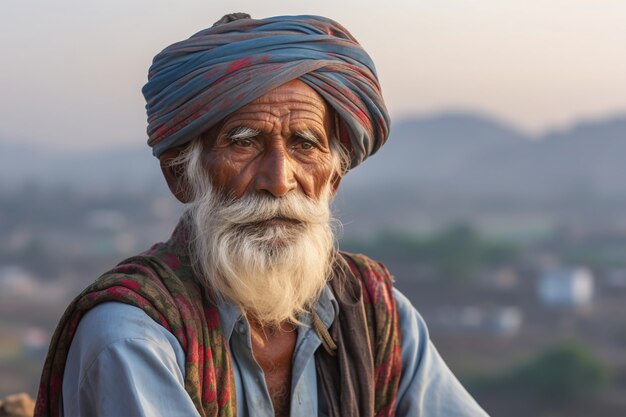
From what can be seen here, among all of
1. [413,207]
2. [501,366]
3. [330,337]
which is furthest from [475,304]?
[330,337]

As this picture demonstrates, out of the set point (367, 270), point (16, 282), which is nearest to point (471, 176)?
point (16, 282)

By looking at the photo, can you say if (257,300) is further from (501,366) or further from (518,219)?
(518,219)

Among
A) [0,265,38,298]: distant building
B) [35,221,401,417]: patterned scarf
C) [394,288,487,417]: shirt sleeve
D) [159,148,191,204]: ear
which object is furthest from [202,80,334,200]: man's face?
[0,265,38,298]: distant building

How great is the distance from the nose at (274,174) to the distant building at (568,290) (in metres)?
48.5

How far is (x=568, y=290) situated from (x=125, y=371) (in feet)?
162

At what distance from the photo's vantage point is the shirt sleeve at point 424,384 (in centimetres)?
295

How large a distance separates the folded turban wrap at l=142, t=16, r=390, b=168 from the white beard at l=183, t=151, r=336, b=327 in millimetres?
205

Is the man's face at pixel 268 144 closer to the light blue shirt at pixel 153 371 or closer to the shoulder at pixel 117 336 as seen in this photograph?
the light blue shirt at pixel 153 371

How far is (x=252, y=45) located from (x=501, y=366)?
4307 cm

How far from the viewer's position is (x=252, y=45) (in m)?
2.75

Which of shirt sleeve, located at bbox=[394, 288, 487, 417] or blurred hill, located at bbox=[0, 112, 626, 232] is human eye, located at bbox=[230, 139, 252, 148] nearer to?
shirt sleeve, located at bbox=[394, 288, 487, 417]

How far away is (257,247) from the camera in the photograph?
2736mm

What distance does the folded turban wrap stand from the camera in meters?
2.69

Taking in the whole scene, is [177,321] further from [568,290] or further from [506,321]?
[568,290]
